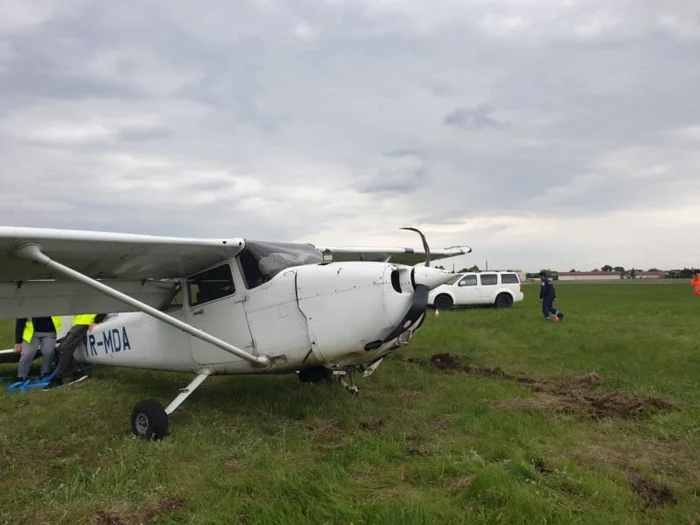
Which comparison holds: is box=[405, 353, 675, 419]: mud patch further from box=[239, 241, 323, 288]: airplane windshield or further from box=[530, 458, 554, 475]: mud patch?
box=[239, 241, 323, 288]: airplane windshield

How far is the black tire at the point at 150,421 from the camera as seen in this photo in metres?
5.85

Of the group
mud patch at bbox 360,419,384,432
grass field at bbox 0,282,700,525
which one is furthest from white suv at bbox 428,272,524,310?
mud patch at bbox 360,419,384,432

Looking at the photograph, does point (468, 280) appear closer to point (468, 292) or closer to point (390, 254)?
point (468, 292)

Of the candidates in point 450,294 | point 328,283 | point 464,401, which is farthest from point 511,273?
point 328,283

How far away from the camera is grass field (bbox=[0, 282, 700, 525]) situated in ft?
12.5

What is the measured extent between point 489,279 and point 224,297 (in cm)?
2019

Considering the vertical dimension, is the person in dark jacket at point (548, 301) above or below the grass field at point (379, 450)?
above

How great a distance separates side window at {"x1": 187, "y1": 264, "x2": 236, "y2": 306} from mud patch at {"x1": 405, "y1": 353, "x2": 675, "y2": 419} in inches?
157

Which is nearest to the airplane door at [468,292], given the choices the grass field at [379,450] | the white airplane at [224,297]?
the grass field at [379,450]

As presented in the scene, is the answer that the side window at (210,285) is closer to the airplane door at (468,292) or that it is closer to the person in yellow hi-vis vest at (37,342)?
the person in yellow hi-vis vest at (37,342)

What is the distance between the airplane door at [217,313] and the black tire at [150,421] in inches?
44.2

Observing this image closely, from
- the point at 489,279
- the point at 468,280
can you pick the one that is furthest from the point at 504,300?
the point at 468,280

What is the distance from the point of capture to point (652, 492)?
4070 mm

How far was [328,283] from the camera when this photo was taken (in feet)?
19.2
